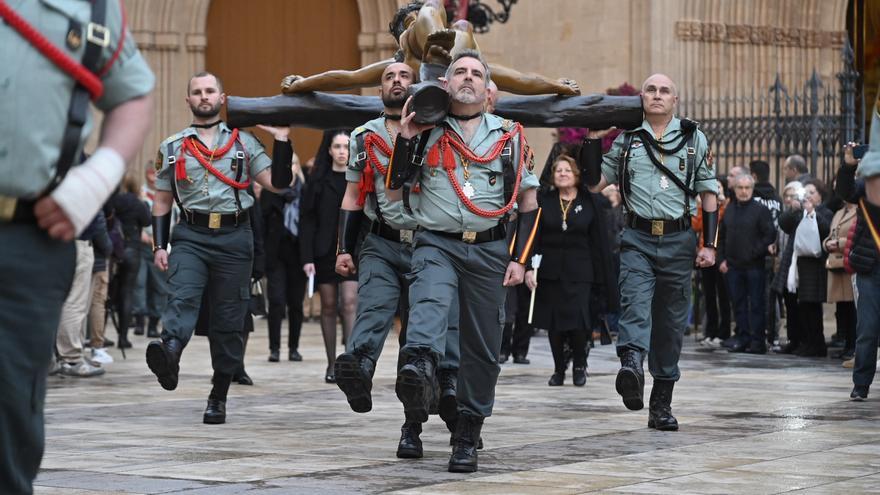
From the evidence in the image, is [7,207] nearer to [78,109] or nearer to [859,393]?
[78,109]

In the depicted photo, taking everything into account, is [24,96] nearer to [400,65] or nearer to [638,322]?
[400,65]

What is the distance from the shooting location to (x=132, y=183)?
60.5 feet

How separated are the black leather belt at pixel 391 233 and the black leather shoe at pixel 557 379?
4.75m

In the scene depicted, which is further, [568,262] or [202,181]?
[568,262]

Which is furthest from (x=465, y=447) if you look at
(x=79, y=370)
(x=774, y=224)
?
(x=774, y=224)

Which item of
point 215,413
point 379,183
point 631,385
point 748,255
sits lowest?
point 215,413

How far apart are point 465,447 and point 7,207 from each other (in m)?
3.87

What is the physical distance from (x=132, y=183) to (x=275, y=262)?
4048mm

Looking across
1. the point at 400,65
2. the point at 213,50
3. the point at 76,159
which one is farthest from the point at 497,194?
the point at 213,50

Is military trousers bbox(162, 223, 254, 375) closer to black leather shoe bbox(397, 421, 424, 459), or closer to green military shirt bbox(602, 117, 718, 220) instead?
black leather shoe bbox(397, 421, 424, 459)

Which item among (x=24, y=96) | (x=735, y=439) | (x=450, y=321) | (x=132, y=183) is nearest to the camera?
(x=24, y=96)

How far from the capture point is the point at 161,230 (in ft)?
33.0

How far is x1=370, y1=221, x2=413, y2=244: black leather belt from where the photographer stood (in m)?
8.28

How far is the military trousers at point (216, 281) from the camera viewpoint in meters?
9.70
